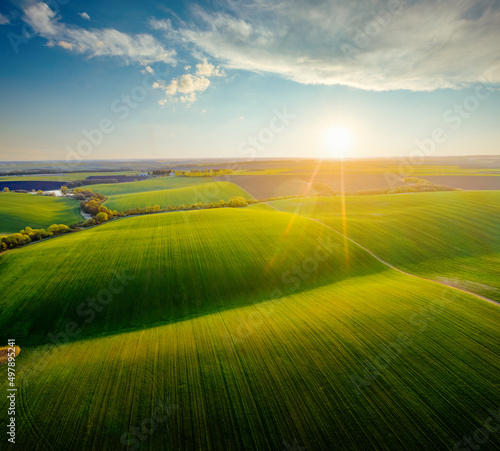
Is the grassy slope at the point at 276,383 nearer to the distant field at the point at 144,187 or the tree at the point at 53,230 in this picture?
the tree at the point at 53,230

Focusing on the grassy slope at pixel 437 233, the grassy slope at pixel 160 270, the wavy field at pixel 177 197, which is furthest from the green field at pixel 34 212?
the grassy slope at pixel 437 233

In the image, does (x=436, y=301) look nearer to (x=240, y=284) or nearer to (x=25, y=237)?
(x=240, y=284)

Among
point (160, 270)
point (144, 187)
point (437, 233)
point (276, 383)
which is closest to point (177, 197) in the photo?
point (144, 187)

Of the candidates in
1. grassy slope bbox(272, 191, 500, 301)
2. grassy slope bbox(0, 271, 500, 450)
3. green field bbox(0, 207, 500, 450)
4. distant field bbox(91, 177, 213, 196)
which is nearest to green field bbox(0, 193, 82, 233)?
distant field bbox(91, 177, 213, 196)

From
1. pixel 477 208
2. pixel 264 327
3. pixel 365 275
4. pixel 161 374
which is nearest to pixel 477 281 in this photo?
pixel 365 275

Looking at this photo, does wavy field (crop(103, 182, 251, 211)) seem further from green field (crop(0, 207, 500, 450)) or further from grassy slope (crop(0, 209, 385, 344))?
green field (crop(0, 207, 500, 450))

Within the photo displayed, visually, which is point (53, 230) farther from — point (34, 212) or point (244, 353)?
point (244, 353)
